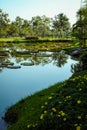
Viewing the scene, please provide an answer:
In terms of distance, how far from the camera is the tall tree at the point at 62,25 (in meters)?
130

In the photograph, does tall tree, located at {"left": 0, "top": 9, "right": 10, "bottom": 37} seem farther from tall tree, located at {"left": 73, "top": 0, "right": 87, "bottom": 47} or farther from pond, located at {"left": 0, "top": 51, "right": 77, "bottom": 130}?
pond, located at {"left": 0, "top": 51, "right": 77, "bottom": 130}

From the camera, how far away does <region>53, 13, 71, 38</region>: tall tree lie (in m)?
130

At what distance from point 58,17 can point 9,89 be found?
11169 cm

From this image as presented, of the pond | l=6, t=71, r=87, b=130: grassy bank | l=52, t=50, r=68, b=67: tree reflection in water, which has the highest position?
l=6, t=71, r=87, b=130: grassy bank

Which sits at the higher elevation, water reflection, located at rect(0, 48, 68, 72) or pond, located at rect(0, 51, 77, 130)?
pond, located at rect(0, 51, 77, 130)

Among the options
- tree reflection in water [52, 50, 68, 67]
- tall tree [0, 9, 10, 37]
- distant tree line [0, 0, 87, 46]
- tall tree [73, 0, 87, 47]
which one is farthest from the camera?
distant tree line [0, 0, 87, 46]

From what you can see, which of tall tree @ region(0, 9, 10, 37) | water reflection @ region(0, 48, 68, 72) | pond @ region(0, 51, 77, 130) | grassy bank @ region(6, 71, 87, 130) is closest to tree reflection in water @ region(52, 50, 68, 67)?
water reflection @ region(0, 48, 68, 72)

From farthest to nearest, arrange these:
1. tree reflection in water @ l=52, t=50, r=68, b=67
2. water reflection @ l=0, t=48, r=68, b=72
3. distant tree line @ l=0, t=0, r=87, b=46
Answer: distant tree line @ l=0, t=0, r=87, b=46 → tree reflection in water @ l=52, t=50, r=68, b=67 → water reflection @ l=0, t=48, r=68, b=72

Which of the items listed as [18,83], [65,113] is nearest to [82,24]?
[18,83]

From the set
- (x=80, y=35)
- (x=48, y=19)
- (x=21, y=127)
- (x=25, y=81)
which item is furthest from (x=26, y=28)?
(x=21, y=127)

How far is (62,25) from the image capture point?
132 meters

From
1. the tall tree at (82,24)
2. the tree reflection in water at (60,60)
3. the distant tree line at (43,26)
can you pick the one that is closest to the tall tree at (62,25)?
the distant tree line at (43,26)

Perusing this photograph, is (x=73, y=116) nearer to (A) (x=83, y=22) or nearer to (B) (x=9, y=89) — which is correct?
(B) (x=9, y=89)

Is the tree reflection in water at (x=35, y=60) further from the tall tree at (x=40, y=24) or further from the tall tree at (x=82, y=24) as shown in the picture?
the tall tree at (x=40, y=24)
